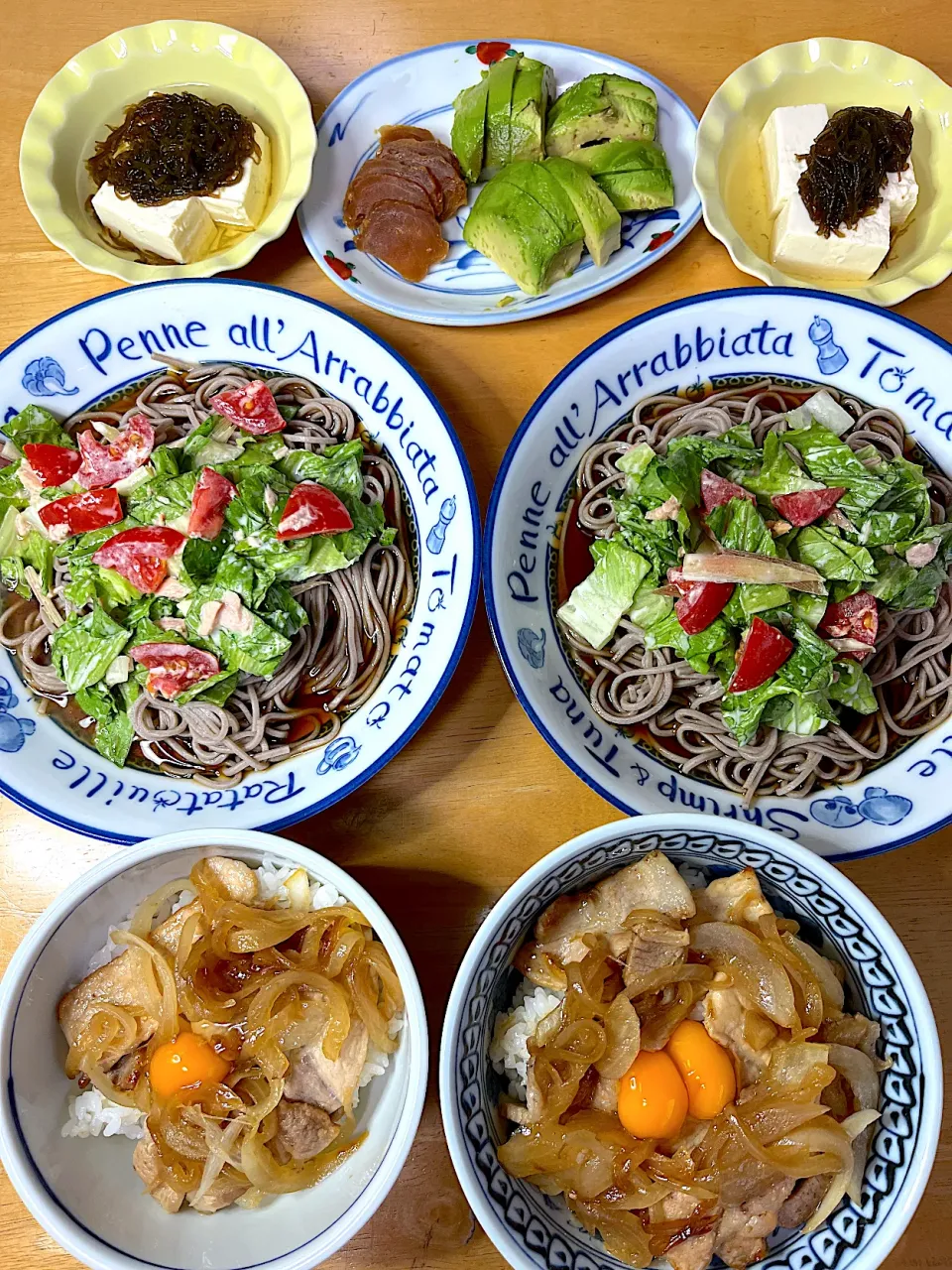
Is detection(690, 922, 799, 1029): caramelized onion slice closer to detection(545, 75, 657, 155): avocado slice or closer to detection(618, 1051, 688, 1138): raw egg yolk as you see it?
detection(618, 1051, 688, 1138): raw egg yolk

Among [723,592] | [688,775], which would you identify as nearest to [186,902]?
[688,775]

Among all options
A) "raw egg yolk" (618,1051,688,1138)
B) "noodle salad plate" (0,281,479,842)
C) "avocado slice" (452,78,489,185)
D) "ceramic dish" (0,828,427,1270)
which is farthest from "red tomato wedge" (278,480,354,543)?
"raw egg yolk" (618,1051,688,1138)

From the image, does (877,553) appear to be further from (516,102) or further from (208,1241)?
(208,1241)

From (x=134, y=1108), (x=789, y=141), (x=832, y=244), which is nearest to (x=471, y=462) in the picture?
(x=832, y=244)

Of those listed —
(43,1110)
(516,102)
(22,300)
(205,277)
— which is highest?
(516,102)

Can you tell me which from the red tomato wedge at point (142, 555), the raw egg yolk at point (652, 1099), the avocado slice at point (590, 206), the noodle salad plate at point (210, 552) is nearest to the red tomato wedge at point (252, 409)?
the noodle salad plate at point (210, 552)

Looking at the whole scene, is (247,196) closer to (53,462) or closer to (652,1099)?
(53,462)
